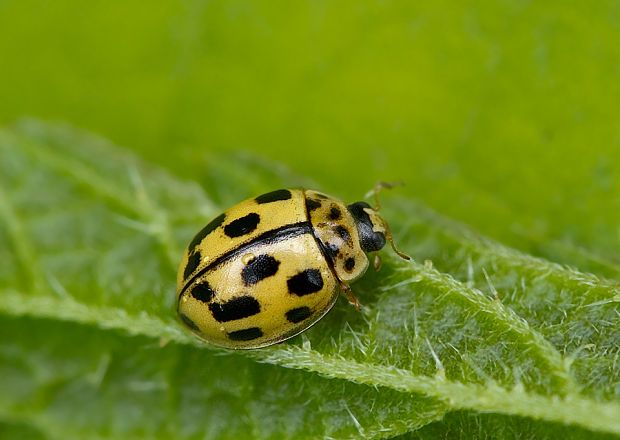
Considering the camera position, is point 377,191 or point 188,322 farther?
point 377,191

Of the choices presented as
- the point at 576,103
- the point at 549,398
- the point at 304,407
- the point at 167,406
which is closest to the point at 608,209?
the point at 576,103

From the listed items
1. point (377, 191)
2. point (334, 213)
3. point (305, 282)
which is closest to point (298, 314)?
point (305, 282)

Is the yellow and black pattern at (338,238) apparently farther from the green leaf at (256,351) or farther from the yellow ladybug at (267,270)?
the green leaf at (256,351)

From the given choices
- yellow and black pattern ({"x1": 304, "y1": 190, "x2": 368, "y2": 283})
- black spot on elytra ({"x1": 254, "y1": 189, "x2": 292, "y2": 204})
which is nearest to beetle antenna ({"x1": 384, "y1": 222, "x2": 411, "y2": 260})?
yellow and black pattern ({"x1": 304, "y1": 190, "x2": 368, "y2": 283})

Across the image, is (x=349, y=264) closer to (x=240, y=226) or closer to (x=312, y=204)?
(x=312, y=204)

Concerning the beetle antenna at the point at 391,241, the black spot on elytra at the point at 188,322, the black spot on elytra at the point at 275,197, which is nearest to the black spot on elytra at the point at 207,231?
the black spot on elytra at the point at 275,197

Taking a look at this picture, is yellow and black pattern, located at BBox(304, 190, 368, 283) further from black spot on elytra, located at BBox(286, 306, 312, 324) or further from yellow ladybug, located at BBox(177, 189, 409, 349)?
black spot on elytra, located at BBox(286, 306, 312, 324)
